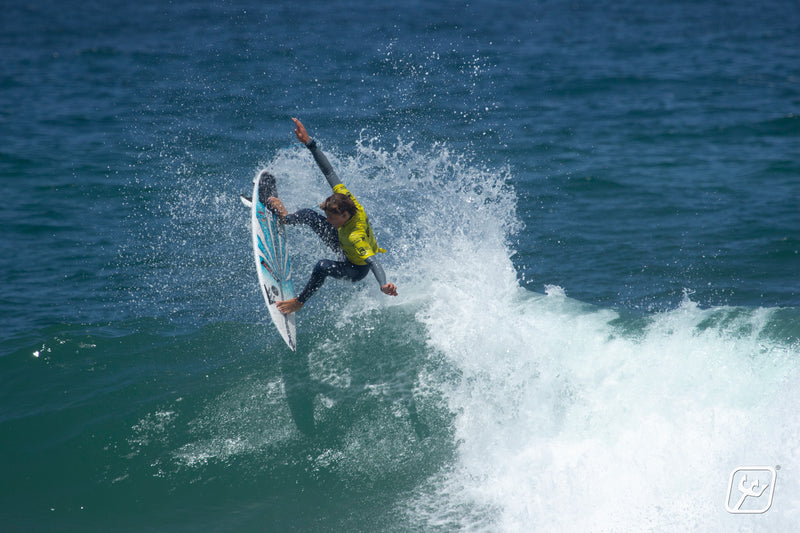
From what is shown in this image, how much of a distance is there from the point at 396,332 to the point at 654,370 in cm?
307

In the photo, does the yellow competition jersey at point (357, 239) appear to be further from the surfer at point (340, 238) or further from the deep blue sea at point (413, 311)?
the deep blue sea at point (413, 311)

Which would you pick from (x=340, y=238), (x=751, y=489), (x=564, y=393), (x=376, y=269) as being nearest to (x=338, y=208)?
(x=340, y=238)

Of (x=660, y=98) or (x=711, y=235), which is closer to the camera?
(x=711, y=235)

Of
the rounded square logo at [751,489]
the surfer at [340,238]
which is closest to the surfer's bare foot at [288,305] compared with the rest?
the surfer at [340,238]

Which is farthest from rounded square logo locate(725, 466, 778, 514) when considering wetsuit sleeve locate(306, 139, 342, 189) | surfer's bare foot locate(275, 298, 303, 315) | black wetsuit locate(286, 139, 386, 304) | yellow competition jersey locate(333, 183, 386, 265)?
wetsuit sleeve locate(306, 139, 342, 189)

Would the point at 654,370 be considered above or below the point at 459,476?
above

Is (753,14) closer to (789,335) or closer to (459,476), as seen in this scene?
(789,335)

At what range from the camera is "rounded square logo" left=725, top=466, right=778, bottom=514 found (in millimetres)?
5867

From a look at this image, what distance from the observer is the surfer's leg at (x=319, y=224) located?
8.32 metres

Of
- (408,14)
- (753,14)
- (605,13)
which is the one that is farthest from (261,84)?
(753,14)

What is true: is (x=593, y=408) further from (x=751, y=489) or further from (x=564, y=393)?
(x=751, y=489)

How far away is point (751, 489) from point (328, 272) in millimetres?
4722

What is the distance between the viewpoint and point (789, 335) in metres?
7.66

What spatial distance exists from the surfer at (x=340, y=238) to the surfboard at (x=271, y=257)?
0.66 ft
